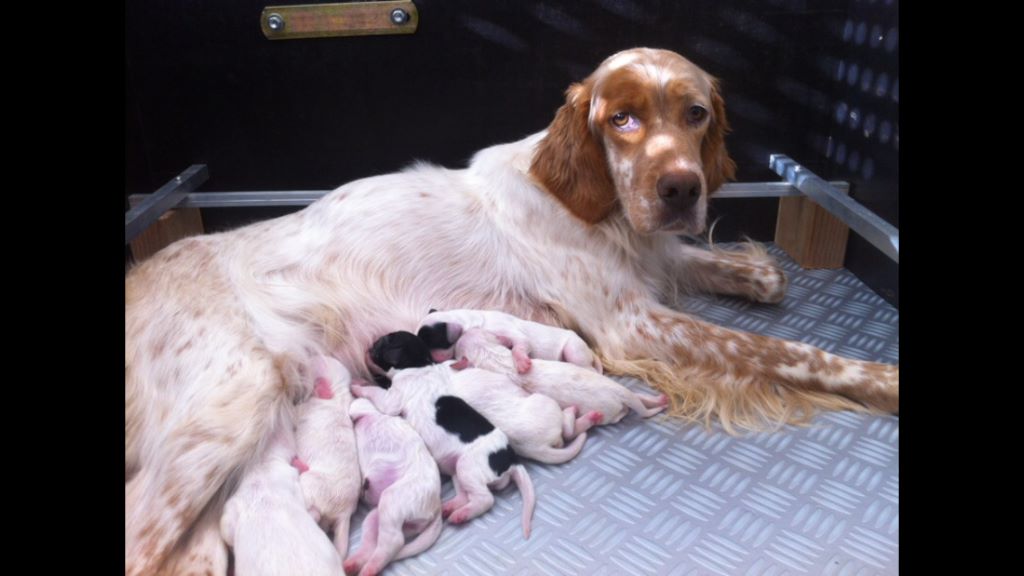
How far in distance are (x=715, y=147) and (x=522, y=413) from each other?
3.56ft

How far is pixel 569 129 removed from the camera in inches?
84.5

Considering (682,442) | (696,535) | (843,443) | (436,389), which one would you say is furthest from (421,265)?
(843,443)

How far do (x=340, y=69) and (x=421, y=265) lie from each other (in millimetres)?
916

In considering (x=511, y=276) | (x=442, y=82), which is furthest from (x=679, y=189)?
(x=442, y=82)

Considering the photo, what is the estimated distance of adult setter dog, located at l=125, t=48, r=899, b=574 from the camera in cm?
176

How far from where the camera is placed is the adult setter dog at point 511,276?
5.76 ft

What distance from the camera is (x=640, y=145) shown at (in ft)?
6.62

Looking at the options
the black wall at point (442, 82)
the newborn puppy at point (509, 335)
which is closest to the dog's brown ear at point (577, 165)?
the newborn puppy at point (509, 335)

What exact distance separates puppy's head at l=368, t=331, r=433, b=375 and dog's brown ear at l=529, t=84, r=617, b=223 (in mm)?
667

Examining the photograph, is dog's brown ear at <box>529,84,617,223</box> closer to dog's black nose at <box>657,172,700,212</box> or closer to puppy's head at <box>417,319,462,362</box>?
dog's black nose at <box>657,172,700,212</box>

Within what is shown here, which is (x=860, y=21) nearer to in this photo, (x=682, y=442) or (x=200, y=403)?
(x=682, y=442)

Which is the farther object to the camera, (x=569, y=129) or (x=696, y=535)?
(x=569, y=129)

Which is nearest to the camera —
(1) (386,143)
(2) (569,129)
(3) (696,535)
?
(3) (696,535)

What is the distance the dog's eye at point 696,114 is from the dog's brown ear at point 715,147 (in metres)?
0.07
